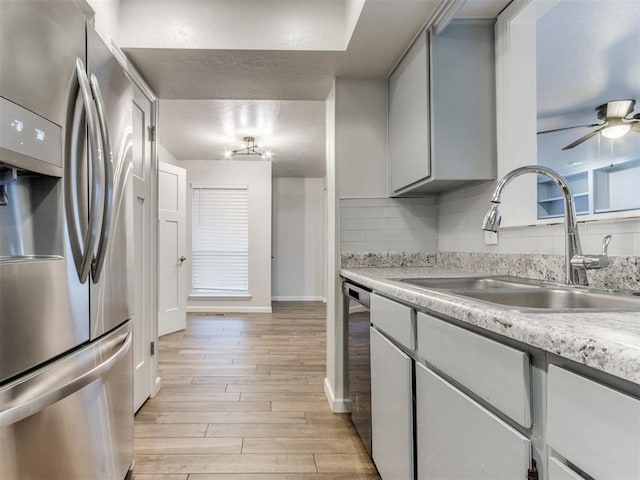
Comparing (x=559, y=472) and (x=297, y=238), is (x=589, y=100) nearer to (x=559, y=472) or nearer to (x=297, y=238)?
(x=559, y=472)

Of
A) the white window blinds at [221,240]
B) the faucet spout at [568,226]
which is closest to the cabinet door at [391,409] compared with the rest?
the faucet spout at [568,226]

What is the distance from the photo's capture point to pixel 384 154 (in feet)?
7.94

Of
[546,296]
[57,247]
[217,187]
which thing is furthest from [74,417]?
[217,187]

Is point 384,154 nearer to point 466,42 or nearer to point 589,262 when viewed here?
point 466,42

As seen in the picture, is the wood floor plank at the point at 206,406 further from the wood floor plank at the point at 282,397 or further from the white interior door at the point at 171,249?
the white interior door at the point at 171,249

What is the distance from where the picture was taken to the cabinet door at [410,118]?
73.5 inches

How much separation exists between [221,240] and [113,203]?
15.5 feet

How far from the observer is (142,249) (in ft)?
7.92

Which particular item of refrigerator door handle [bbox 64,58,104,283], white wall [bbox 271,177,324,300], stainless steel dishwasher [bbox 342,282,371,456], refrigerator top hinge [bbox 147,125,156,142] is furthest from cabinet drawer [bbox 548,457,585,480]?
white wall [bbox 271,177,324,300]

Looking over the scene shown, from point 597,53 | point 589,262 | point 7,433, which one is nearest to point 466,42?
point 597,53

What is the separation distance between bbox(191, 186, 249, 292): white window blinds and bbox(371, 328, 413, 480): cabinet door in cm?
459

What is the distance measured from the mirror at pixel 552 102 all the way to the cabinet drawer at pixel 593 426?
3.21 feet

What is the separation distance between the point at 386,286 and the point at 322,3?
1616 mm

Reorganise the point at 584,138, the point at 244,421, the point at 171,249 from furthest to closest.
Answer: the point at 171,249
the point at 244,421
the point at 584,138
